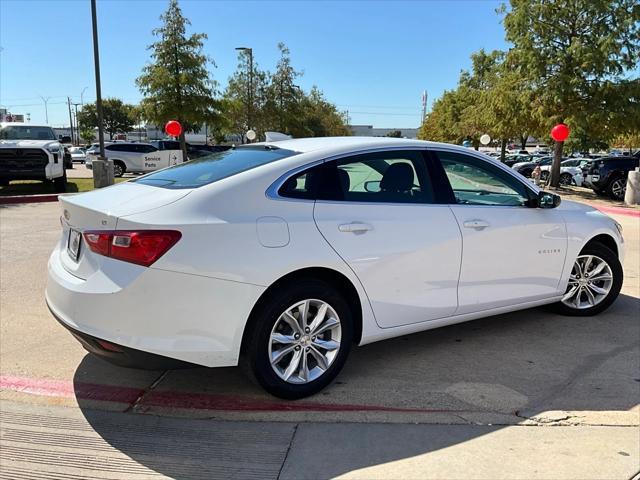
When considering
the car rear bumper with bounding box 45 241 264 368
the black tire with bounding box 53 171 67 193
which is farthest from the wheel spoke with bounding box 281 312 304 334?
the black tire with bounding box 53 171 67 193

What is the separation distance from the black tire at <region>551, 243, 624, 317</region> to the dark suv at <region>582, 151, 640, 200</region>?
16.3m

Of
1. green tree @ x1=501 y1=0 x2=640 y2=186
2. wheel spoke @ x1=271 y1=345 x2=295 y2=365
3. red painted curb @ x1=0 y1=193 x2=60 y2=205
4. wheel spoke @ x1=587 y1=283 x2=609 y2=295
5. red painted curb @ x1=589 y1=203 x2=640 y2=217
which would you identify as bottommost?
red painted curb @ x1=589 y1=203 x2=640 y2=217

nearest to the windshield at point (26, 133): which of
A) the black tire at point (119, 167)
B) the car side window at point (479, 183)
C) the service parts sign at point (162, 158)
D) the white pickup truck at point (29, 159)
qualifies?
the white pickup truck at point (29, 159)

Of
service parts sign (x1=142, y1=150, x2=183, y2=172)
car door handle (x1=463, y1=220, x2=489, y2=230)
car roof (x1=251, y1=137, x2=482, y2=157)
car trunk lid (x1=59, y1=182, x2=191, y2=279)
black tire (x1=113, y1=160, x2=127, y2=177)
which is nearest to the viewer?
car trunk lid (x1=59, y1=182, x2=191, y2=279)

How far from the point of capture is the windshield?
15.4 m

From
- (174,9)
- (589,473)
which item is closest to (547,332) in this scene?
(589,473)

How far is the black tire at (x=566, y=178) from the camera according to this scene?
82.6ft

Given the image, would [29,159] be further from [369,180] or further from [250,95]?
[250,95]

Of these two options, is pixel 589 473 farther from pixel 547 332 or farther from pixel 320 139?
pixel 320 139

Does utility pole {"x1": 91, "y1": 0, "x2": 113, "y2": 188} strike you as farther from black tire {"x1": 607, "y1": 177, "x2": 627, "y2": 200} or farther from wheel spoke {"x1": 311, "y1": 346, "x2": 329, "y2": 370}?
black tire {"x1": 607, "y1": 177, "x2": 627, "y2": 200}

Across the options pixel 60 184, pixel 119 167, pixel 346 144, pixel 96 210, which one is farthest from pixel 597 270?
pixel 119 167

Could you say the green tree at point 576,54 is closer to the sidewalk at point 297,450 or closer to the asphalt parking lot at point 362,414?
the asphalt parking lot at point 362,414

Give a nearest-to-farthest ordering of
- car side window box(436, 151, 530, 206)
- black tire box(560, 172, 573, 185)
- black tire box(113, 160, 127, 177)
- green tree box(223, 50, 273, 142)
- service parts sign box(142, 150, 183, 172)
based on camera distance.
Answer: car side window box(436, 151, 530, 206), service parts sign box(142, 150, 183, 172), black tire box(560, 172, 573, 185), black tire box(113, 160, 127, 177), green tree box(223, 50, 273, 142)

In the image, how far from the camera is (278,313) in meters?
3.21
